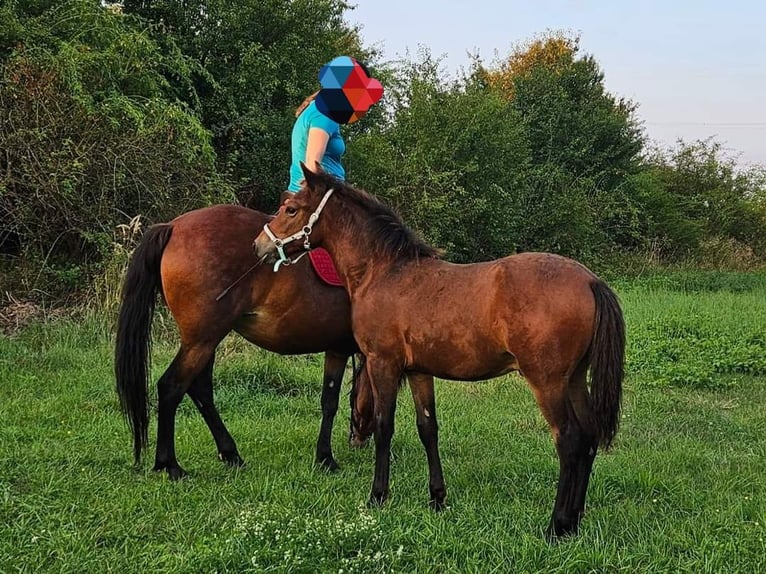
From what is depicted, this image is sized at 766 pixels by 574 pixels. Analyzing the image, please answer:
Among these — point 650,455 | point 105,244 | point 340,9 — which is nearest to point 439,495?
point 650,455

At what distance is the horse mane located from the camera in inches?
153

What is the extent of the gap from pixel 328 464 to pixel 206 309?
133 cm

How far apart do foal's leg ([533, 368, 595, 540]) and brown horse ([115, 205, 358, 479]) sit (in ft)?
5.62

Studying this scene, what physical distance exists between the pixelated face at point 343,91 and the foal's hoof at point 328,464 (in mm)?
2272

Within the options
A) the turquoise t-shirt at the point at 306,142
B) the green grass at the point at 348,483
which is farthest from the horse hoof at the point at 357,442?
the turquoise t-shirt at the point at 306,142

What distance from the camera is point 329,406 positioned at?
478 centimetres

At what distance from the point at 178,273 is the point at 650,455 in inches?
135

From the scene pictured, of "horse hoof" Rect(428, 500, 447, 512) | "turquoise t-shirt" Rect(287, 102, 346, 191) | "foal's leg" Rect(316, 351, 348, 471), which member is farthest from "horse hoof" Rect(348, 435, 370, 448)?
"turquoise t-shirt" Rect(287, 102, 346, 191)

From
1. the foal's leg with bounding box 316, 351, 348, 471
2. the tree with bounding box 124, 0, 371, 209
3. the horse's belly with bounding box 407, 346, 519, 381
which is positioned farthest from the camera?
the tree with bounding box 124, 0, 371, 209

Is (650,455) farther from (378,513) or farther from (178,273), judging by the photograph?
(178,273)

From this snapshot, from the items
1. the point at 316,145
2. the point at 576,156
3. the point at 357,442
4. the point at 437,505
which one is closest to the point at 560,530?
the point at 437,505

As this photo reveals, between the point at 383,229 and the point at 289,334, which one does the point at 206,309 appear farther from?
the point at 383,229

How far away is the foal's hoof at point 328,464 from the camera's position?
4.54 metres

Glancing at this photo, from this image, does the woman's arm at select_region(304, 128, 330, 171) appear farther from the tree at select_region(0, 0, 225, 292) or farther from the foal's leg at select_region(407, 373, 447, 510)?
the tree at select_region(0, 0, 225, 292)
